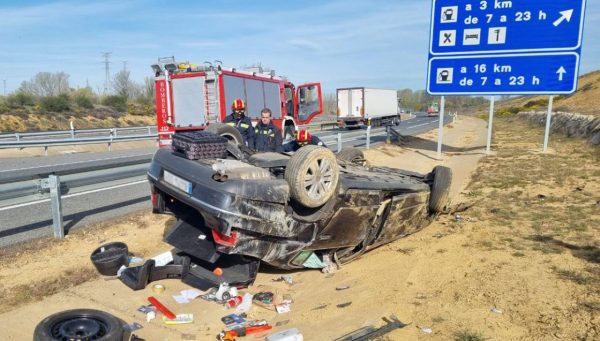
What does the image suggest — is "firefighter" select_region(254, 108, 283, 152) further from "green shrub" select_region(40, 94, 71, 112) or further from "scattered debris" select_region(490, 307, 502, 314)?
"green shrub" select_region(40, 94, 71, 112)

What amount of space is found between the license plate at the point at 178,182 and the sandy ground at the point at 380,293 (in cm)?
107

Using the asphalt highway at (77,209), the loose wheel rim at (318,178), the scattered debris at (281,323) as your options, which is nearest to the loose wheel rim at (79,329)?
the scattered debris at (281,323)

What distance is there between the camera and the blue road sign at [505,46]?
1281cm

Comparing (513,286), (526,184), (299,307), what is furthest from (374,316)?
(526,184)

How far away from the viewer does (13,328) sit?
3.40 m

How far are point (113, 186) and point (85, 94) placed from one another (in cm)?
4310

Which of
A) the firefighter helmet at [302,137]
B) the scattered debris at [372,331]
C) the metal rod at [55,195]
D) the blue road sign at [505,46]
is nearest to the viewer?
→ the scattered debris at [372,331]

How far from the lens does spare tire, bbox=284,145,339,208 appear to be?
3.75m

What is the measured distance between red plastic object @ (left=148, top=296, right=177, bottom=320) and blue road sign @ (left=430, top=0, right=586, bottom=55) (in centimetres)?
1304

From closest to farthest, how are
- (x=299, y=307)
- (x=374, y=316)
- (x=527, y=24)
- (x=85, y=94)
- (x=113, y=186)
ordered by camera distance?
1. (x=374, y=316)
2. (x=299, y=307)
3. (x=113, y=186)
4. (x=527, y=24)
5. (x=85, y=94)

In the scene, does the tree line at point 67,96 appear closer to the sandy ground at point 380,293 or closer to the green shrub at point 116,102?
the green shrub at point 116,102

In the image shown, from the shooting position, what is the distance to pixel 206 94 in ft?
40.4

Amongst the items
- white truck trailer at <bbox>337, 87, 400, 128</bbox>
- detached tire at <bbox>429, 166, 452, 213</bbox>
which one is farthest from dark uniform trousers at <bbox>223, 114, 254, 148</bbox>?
white truck trailer at <bbox>337, 87, 400, 128</bbox>

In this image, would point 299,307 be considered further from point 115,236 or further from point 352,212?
point 115,236
